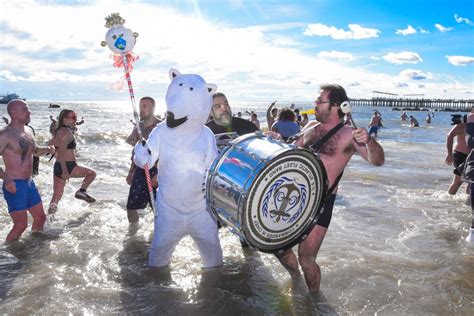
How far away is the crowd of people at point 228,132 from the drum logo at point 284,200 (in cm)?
58

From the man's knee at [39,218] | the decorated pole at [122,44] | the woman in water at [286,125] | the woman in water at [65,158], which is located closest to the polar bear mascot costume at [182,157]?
the decorated pole at [122,44]

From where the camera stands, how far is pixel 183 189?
3.86 m

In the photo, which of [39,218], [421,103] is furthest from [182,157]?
[421,103]

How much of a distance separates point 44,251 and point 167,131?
240cm

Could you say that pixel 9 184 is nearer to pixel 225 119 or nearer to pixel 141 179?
pixel 141 179

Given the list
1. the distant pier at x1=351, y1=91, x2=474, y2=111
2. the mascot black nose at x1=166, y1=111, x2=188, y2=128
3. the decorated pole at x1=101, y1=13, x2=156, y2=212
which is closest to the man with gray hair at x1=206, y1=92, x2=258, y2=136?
the decorated pole at x1=101, y1=13, x2=156, y2=212

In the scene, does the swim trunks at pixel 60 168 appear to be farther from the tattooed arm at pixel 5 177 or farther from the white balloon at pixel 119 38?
the white balloon at pixel 119 38

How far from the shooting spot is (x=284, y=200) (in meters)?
2.89

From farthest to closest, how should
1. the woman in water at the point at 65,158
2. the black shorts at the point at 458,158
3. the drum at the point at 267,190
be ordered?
the black shorts at the point at 458,158, the woman in water at the point at 65,158, the drum at the point at 267,190

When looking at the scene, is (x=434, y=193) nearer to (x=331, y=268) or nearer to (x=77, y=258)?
(x=331, y=268)

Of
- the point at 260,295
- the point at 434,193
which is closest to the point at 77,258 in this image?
the point at 260,295

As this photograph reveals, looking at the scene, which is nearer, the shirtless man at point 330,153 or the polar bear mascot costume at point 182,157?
the shirtless man at point 330,153

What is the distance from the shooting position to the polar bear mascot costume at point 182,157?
377cm

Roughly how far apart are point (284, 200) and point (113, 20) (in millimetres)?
3108
